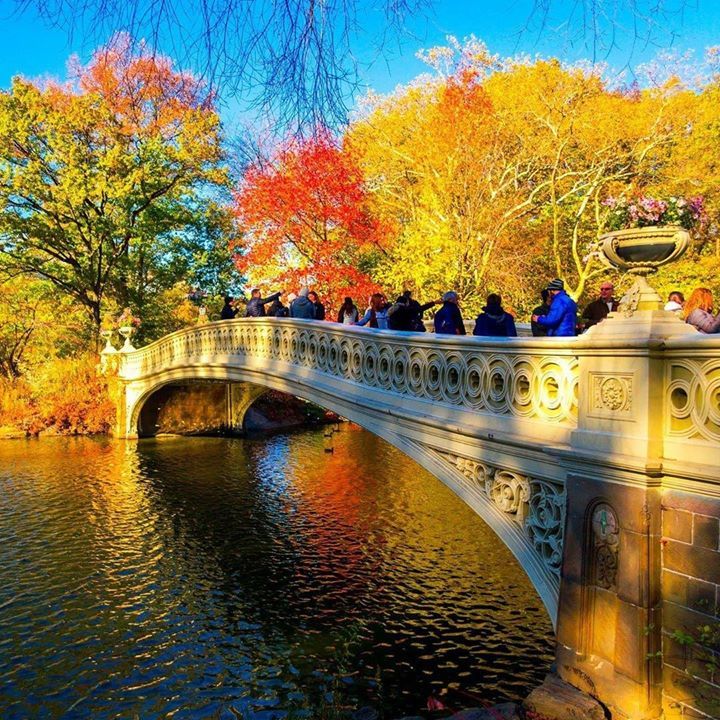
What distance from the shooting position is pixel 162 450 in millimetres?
21156

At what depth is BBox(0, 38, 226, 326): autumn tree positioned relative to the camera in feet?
72.4

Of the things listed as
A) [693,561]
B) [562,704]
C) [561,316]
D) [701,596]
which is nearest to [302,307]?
[561,316]

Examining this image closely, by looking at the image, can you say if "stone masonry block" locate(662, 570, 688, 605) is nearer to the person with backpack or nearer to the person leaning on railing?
the person leaning on railing

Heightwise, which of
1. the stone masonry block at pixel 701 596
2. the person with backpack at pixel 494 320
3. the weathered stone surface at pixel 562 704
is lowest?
the weathered stone surface at pixel 562 704

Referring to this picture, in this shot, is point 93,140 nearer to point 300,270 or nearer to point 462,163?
point 300,270

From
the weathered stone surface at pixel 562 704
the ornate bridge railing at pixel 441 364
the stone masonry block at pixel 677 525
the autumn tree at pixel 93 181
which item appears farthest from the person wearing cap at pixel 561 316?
the autumn tree at pixel 93 181

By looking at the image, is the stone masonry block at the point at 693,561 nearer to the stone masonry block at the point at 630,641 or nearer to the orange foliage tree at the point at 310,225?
the stone masonry block at the point at 630,641

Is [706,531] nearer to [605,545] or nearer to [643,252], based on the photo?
[605,545]

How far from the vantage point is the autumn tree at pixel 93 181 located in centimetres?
2206

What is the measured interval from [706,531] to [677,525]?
0.65ft

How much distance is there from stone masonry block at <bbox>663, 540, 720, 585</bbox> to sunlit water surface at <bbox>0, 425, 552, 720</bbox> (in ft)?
8.41

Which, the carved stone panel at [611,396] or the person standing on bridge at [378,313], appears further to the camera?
the person standing on bridge at [378,313]

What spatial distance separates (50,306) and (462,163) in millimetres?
16371

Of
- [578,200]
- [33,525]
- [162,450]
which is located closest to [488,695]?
[33,525]
